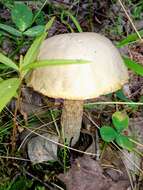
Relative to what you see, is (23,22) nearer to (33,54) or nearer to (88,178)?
(33,54)

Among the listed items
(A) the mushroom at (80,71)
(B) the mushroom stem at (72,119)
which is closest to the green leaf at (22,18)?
(A) the mushroom at (80,71)

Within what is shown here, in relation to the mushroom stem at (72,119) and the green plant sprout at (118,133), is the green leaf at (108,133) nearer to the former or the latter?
the green plant sprout at (118,133)

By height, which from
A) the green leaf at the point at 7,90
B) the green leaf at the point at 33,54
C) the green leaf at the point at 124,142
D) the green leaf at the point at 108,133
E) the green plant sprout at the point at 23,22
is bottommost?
the green leaf at the point at 124,142

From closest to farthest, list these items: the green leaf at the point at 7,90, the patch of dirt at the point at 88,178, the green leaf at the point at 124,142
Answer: the green leaf at the point at 7,90
the patch of dirt at the point at 88,178
the green leaf at the point at 124,142

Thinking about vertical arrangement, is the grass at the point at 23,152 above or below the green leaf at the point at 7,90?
below

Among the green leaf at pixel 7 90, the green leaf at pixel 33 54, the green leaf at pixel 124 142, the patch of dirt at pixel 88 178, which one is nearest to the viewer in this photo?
the green leaf at pixel 7 90

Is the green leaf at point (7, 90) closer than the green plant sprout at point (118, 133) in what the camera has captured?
Yes

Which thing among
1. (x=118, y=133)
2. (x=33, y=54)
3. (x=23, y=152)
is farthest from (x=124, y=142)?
(x=33, y=54)
